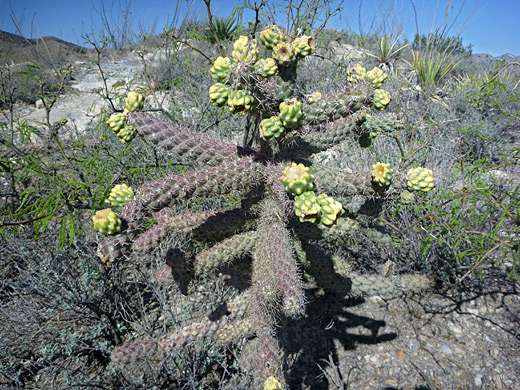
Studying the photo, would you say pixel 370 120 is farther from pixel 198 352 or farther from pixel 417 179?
pixel 198 352

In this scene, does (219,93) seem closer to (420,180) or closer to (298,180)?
(298,180)

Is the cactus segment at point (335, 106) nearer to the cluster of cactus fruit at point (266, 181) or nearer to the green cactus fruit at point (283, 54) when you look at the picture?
the cluster of cactus fruit at point (266, 181)

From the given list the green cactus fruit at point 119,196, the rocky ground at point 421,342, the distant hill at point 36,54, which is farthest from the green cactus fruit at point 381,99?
the distant hill at point 36,54

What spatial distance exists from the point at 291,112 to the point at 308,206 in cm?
37

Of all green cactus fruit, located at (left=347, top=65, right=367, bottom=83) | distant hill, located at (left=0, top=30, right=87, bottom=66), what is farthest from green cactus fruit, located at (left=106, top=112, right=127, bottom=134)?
distant hill, located at (left=0, top=30, right=87, bottom=66)

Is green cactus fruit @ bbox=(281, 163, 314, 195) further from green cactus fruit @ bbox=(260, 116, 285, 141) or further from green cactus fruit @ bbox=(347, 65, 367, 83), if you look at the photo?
green cactus fruit @ bbox=(347, 65, 367, 83)

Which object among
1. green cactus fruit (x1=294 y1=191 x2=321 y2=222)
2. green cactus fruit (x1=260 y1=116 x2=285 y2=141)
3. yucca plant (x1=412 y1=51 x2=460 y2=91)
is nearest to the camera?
green cactus fruit (x1=294 y1=191 x2=321 y2=222)

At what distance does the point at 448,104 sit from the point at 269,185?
5.85 meters

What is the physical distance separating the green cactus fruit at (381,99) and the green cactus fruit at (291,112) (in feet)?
1.51

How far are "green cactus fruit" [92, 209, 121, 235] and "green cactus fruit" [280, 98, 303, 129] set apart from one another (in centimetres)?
72

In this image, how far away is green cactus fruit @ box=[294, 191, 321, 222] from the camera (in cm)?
104

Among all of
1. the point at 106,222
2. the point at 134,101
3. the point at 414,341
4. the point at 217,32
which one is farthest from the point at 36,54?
the point at 414,341

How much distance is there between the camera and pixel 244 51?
1121 mm

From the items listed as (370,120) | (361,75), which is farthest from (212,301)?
(361,75)
